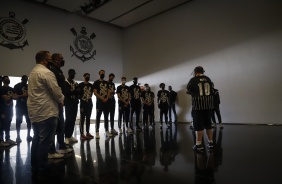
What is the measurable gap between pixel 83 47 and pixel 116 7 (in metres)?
2.14

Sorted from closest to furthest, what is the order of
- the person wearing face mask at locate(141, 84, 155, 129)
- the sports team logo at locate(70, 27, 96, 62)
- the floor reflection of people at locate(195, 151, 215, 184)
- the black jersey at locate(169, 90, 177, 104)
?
the floor reflection of people at locate(195, 151, 215, 184), the person wearing face mask at locate(141, 84, 155, 129), the black jersey at locate(169, 90, 177, 104), the sports team logo at locate(70, 27, 96, 62)

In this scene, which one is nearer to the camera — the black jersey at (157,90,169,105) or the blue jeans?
the blue jeans

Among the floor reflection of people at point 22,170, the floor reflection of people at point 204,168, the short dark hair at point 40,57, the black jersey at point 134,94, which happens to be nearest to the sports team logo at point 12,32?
the black jersey at point 134,94

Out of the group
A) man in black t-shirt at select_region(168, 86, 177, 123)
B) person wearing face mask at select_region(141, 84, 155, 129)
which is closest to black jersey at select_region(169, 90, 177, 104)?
man in black t-shirt at select_region(168, 86, 177, 123)

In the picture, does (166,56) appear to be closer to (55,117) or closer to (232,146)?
(232,146)

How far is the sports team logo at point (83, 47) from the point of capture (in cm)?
855

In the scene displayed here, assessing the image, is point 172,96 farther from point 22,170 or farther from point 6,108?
point 22,170

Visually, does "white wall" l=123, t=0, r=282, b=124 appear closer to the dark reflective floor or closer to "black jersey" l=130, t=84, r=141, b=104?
"black jersey" l=130, t=84, r=141, b=104

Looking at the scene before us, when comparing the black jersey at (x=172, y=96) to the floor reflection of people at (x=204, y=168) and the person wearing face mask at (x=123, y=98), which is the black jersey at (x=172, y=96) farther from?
the floor reflection of people at (x=204, y=168)

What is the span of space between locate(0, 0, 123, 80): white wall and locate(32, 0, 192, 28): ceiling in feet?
1.29

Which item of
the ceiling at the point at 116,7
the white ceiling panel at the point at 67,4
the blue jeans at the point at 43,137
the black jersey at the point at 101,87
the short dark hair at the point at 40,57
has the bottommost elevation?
the blue jeans at the point at 43,137

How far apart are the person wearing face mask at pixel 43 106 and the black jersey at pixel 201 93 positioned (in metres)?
1.97

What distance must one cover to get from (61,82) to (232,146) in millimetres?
2793

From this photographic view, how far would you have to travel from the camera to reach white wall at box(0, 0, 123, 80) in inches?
273
